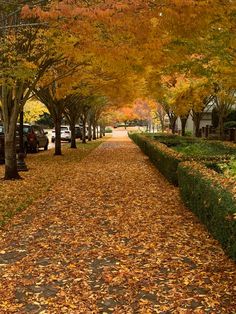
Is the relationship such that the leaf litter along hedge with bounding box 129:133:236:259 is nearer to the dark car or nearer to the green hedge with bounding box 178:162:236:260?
the green hedge with bounding box 178:162:236:260

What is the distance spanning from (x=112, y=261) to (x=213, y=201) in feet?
5.55

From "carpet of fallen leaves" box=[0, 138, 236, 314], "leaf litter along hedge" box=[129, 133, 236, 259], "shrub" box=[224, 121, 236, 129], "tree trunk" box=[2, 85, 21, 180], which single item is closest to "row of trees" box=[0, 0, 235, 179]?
"tree trunk" box=[2, 85, 21, 180]

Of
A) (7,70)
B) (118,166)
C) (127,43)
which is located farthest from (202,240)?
(118,166)

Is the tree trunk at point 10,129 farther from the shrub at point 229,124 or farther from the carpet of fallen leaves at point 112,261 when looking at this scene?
the shrub at point 229,124

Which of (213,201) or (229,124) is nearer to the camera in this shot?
(213,201)

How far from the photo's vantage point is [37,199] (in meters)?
11.1

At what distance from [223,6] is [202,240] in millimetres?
6085

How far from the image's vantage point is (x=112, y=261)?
619 cm

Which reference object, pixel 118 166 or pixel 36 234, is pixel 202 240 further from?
pixel 118 166

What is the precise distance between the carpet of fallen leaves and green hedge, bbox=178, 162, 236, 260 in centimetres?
25

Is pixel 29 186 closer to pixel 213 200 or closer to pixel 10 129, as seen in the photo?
pixel 10 129

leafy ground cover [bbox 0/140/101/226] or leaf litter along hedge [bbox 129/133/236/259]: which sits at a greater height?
leaf litter along hedge [bbox 129/133/236/259]

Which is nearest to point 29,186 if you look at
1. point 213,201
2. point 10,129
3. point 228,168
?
point 10,129

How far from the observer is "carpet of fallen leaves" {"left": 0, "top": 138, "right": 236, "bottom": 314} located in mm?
4781
